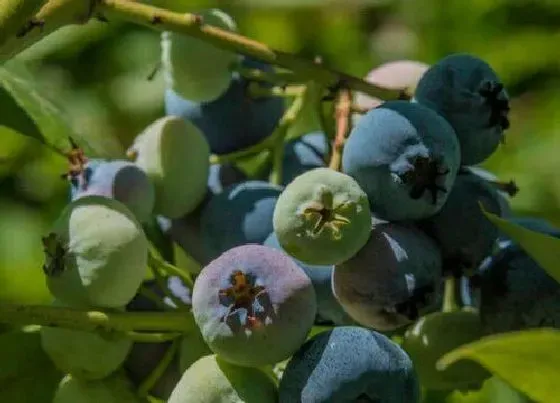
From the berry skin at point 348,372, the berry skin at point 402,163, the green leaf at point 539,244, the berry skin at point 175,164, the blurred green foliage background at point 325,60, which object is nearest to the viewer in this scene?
the green leaf at point 539,244

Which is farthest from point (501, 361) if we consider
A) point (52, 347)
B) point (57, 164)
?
point (57, 164)

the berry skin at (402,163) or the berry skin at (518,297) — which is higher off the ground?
the berry skin at (402,163)

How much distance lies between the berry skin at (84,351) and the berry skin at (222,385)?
0.43ft

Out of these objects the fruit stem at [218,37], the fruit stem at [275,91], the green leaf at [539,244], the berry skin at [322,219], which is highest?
the fruit stem at [218,37]

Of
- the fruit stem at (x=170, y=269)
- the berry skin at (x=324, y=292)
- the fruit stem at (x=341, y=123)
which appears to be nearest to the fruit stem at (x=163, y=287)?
the fruit stem at (x=170, y=269)

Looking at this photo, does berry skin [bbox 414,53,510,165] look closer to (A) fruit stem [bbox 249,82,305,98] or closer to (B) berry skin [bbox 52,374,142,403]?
(A) fruit stem [bbox 249,82,305,98]

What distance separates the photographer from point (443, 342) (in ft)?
4.06

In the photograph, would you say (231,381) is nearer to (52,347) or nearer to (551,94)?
(52,347)

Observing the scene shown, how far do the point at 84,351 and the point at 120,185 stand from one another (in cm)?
18

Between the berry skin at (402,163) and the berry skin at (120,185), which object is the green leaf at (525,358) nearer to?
the berry skin at (402,163)

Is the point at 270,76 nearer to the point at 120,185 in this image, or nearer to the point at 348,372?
the point at 120,185

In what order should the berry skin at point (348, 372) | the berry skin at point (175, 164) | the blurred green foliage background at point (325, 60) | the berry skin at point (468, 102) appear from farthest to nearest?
the blurred green foliage background at point (325, 60) < the berry skin at point (175, 164) < the berry skin at point (468, 102) < the berry skin at point (348, 372)

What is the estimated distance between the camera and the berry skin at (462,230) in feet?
3.86

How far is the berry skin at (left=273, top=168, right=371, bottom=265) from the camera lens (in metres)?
1.05
